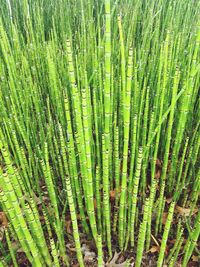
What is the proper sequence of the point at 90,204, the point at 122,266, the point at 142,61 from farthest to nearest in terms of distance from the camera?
1. the point at 142,61
2. the point at 122,266
3. the point at 90,204

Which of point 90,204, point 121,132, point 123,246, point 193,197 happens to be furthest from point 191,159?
point 90,204

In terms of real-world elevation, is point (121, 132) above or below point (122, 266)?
above

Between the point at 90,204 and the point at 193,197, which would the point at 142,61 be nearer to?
the point at 193,197

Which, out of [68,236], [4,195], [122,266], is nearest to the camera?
[4,195]

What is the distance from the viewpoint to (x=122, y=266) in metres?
1.14

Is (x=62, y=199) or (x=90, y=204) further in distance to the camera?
(x=62, y=199)

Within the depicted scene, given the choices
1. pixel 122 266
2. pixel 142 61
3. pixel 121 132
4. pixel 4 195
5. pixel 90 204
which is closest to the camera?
pixel 4 195

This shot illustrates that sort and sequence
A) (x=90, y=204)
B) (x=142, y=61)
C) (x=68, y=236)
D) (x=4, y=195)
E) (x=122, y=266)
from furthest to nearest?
1. (x=142, y=61)
2. (x=68, y=236)
3. (x=122, y=266)
4. (x=90, y=204)
5. (x=4, y=195)

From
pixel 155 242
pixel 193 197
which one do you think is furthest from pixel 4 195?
pixel 193 197

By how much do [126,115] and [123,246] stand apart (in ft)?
2.16

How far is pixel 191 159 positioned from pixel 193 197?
0.58ft

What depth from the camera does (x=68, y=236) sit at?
125cm

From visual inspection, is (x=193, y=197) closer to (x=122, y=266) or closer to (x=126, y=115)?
(x=122, y=266)

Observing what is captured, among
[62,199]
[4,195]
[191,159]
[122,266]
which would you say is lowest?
[122,266]
